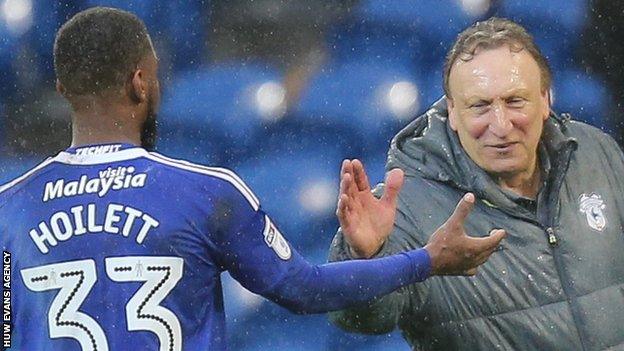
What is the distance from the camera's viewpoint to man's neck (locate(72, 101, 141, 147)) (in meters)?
2.32

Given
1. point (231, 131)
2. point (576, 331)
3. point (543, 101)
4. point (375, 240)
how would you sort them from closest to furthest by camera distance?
point (375, 240) < point (576, 331) < point (543, 101) < point (231, 131)

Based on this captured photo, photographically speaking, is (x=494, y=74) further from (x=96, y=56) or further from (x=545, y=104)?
(x=96, y=56)

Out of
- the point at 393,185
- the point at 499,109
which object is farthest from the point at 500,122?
the point at 393,185

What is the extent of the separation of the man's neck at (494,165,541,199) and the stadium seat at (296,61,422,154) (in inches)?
34.6

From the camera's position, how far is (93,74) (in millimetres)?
2307

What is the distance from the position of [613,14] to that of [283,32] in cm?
89

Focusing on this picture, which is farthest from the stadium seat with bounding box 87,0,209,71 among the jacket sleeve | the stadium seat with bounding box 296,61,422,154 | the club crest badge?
the club crest badge

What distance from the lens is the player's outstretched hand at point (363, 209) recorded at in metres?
2.54

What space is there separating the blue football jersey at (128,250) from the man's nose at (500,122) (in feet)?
2.34

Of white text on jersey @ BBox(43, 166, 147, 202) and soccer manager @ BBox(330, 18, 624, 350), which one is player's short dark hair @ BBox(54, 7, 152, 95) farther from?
soccer manager @ BBox(330, 18, 624, 350)

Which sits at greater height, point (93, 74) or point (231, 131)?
point (93, 74)

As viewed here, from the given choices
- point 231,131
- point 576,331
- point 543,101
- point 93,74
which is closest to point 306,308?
point 93,74

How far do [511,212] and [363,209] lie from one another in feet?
1.42

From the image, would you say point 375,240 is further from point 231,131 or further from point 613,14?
point 613,14
